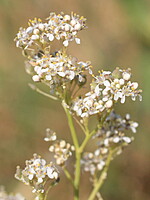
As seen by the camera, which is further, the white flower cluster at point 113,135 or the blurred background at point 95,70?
the blurred background at point 95,70

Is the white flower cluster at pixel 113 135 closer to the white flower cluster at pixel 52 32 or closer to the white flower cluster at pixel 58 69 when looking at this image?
the white flower cluster at pixel 58 69

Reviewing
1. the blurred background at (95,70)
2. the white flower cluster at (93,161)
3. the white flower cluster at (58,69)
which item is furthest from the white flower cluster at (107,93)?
the blurred background at (95,70)

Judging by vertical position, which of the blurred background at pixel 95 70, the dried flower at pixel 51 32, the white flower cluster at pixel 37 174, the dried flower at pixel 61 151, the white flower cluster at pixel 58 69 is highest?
the blurred background at pixel 95 70

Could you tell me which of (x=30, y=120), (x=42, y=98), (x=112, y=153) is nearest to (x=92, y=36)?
(x=42, y=98)

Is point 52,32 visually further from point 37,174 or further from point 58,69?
point 37,174

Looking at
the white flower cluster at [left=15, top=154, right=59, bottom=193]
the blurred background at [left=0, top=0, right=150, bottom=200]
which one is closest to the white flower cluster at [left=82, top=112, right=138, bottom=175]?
the white flower cluster at [left=15, top=154, right=59, bottom=193]

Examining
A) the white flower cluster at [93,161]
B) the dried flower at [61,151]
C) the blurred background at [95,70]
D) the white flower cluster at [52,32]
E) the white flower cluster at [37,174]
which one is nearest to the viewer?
the white flower cluster at [37,174]
